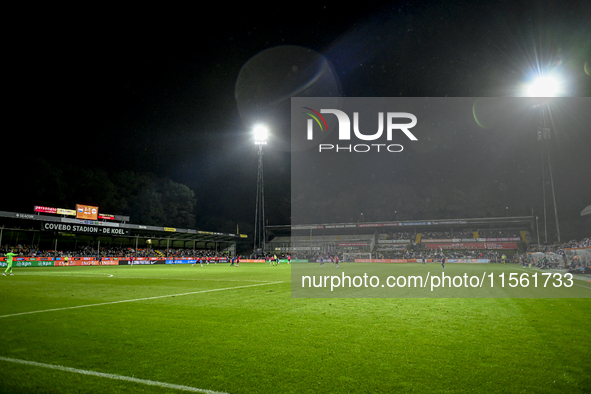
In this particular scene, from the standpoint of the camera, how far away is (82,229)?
156 feet

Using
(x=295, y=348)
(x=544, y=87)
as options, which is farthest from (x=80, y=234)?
(x=544, y=87)

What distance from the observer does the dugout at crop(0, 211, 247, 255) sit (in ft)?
144

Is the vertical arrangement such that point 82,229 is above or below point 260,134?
below

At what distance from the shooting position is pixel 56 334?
6609 mm

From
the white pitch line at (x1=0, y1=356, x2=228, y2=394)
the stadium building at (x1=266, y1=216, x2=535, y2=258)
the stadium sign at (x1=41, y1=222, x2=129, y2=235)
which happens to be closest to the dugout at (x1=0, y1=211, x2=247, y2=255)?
the stadium sign at (x1=41, y1=222, x2=129, y2=235)

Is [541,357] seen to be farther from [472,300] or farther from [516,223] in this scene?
[516,223]

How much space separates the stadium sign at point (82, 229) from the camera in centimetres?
4408

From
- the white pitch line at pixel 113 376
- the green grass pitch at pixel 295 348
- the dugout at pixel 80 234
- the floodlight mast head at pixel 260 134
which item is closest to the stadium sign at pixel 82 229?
the dugout at pixel 80 234

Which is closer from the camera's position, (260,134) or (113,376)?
(113,376)

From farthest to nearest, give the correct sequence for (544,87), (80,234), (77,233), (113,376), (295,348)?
1. (80,234)
2. (77,233)
3. (544,87)
4. (295,348)
5. (113,376)

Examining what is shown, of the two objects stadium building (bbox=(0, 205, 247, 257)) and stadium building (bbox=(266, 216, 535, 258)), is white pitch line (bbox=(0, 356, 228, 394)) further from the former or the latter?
stadium building (bbox=(266, 216, 535, 258))

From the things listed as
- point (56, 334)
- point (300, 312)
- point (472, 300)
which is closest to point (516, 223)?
point (472, 300)

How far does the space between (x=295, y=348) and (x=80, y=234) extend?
6092cm

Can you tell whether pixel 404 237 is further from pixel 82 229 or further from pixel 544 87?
pixel 82 229
